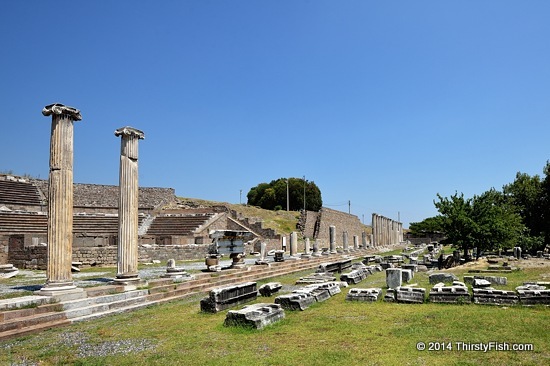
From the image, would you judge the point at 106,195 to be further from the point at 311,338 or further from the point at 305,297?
the point at 311,338

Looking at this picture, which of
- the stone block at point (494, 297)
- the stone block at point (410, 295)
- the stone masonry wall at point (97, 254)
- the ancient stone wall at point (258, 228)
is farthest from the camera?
the ancient stone wall at point (258, 228)

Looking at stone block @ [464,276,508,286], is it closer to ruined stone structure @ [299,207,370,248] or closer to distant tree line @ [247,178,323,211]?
ruined stone structure @ [299,207,370,248]

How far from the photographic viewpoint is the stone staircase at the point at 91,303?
786 centimetres

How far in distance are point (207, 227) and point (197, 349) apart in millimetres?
30213

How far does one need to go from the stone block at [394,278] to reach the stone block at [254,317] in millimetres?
4798

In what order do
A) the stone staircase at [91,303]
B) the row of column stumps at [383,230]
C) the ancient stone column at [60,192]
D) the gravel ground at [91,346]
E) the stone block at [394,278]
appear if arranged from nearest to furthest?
the gravel ground at [91,346] < the stone staircase at [91,303] < the ancient stone column at [60,192] < the stone block at [394,278] < the row of column stumps at [383,230]

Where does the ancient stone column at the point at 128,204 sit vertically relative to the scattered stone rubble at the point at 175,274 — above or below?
above

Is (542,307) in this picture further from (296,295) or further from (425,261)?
(425,261)

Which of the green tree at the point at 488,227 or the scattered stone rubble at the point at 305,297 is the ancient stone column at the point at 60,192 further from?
the green tree at the point at 488,227

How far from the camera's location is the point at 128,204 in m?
12.5

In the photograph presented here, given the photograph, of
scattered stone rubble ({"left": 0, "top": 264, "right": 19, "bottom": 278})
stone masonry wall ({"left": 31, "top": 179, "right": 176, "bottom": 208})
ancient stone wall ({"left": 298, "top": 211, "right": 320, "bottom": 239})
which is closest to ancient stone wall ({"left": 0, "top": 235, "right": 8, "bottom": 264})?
scattered stone rubble ({"left": 0, "top": 264, "right": 19, "bottom": 278})

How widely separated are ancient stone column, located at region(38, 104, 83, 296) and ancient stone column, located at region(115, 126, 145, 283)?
195 cm

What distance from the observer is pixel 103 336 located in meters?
7.46

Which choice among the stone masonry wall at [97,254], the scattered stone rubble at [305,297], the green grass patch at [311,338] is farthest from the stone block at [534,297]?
the stone masonry wall at [97,254]
